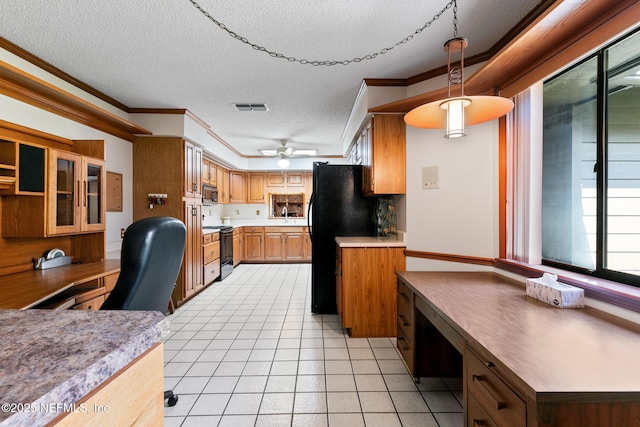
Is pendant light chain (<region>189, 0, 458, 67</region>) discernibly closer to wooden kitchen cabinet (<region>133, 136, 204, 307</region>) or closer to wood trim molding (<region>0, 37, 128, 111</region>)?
wood trim molding (<region>0, 37, 128, 111</region>)

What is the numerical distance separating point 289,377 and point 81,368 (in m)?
1.91

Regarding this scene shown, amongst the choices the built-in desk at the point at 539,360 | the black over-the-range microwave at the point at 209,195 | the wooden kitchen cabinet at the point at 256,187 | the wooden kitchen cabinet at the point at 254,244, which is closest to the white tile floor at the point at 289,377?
the built-in desk at the point at 539,360

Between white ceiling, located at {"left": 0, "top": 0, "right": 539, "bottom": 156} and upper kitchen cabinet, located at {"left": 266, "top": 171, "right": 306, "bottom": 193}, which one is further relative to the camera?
upper kitchen cabinet, located at {"left": 266, "top": 171, "right": 306, "bottom": 193}

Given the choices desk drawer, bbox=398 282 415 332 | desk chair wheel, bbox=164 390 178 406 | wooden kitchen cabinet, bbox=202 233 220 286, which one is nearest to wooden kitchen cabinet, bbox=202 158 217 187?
wooden kitchen cabinet, bbox=202 233 220 286

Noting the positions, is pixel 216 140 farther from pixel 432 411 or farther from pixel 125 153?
pixel 432 411

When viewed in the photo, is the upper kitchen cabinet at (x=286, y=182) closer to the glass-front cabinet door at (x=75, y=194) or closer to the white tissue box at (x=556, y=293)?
the glass-front cabinet door at (x=75, y=194)

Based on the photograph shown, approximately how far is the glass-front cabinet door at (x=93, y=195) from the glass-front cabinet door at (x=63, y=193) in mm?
63

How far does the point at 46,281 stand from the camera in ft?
6.72

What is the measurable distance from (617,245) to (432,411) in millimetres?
1451

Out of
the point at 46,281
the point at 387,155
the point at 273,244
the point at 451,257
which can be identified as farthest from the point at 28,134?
the point at 273,244

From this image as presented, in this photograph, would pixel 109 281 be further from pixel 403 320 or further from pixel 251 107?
pixel 251 107

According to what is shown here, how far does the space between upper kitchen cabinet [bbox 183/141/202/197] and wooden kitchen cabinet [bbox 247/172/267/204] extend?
262cm

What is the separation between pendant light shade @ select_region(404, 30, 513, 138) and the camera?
151 centimetres

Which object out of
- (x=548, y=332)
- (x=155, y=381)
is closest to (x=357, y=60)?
(x=548, y=332)
